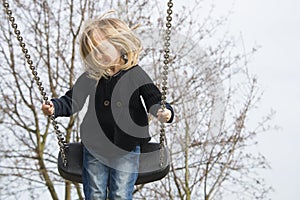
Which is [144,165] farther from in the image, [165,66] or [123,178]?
[165,66]

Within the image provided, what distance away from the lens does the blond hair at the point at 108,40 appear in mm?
1536

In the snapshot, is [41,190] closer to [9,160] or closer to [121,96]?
[9,160]

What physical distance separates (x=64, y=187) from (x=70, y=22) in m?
1.17

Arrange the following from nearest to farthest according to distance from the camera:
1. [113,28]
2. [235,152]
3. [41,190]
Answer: [113,28], [235,152], [41,190]

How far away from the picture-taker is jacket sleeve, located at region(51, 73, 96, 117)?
158 centimetres

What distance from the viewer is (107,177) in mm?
1569

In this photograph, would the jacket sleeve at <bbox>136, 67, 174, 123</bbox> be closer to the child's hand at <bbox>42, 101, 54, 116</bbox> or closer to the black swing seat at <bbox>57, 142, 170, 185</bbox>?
the black swing seat at <bbox>57, 142, 170, 185</bbox>

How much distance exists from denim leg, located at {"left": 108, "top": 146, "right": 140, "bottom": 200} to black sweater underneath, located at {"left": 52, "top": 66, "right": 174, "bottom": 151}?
0.12 ft

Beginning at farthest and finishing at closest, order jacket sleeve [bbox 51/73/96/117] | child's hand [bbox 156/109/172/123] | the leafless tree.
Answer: the leafless tree → jacket sleeve [bbox 51/73/96/117] → child's hand [bbox 156/109/172/123]

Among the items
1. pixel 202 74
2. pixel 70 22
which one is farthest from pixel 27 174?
pixel 202 74

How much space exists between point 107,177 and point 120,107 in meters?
0.21

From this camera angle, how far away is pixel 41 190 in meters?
3.76

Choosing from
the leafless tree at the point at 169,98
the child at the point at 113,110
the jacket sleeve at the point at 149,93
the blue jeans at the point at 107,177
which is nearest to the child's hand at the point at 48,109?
the child at the point at 113,110

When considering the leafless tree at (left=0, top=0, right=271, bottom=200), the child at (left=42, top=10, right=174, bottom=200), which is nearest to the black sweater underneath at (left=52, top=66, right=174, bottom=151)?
the child at (left=42, top=10, right=174, bottom=200)
